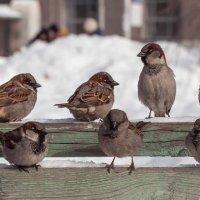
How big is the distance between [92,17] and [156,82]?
Answer: 20.2 m

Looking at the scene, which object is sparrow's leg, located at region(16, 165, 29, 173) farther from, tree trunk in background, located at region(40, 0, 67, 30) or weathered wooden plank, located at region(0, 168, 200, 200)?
tree trunk in background, located at region(40, 0, 67, 30)

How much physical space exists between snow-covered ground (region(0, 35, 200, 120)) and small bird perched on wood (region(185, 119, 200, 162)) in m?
7.32

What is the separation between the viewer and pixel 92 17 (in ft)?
84.0

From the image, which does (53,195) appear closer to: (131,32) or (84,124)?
(84,124)

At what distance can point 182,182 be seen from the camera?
132 inches

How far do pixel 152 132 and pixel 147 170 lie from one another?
647 millimetres

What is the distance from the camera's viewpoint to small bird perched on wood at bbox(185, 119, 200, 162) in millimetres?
3711

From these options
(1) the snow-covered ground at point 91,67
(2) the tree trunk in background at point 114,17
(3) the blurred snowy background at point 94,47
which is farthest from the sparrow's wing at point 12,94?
(2) the tree trunk in background at point 114,17

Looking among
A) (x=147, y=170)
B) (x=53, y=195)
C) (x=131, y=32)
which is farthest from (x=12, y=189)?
(x=131, y=32)

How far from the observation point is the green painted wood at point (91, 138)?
13.1 feet

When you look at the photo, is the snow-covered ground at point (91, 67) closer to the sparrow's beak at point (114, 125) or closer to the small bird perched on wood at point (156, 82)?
the small bird perched on wood at point (156, 82)

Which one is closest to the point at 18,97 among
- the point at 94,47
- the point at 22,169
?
the point at 22,169

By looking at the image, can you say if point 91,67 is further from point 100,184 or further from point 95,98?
point 100,184

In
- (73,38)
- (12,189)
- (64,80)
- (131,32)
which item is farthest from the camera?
(131,32)
